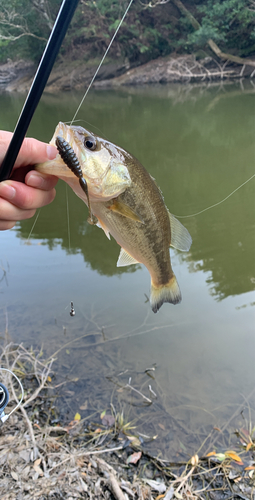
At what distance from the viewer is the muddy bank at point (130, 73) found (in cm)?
2295

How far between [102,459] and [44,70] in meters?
2.22

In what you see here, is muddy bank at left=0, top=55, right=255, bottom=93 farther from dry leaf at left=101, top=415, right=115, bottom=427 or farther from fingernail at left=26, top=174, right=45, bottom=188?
fingernail at left=26, top=174, right=45, bottom=188

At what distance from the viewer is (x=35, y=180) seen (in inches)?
50.9

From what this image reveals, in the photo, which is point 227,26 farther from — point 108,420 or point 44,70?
point 44,70

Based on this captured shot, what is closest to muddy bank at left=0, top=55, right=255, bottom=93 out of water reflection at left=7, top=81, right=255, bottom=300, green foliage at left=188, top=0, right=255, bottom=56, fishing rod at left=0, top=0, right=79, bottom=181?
green foliage at left=188, top=0, right=255, bottom=56

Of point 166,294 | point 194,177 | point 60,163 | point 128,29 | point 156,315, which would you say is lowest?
point 128,29

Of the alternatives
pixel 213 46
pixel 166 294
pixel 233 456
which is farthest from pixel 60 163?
pixel 213 46

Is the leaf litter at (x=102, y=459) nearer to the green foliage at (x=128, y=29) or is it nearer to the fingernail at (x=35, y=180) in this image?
the fingernail at (x=35, y=180)

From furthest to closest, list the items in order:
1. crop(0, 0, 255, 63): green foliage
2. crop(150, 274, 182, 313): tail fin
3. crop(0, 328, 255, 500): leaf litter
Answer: crop(0, 0, 255, 63): green foliage, crop(0, 328, 255, 500): leaf litter, crop(150, 274, 182, 313): tail fin

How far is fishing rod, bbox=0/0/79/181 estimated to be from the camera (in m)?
0.83

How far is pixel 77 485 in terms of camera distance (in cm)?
192

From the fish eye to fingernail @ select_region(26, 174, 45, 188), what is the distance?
24cm

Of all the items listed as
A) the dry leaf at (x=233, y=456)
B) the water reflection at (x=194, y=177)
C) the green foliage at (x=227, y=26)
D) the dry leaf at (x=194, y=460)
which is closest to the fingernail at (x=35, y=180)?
the dry leaf at (x=194, y=460)

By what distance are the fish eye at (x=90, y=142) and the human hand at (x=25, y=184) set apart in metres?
0.12
